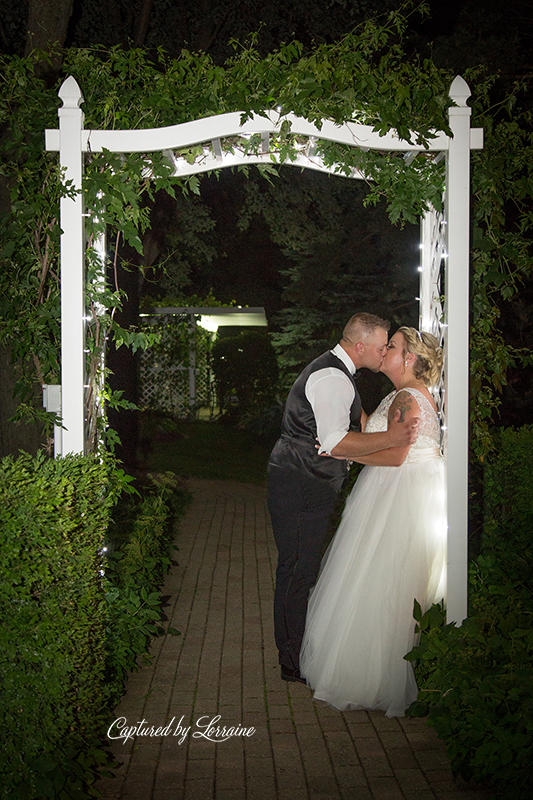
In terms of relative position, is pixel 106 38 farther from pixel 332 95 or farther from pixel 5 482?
pixel 5 482

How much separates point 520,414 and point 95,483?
7969mm

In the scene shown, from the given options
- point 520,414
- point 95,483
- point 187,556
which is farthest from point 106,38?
point 95,483

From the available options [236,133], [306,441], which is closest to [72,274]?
[236,133]

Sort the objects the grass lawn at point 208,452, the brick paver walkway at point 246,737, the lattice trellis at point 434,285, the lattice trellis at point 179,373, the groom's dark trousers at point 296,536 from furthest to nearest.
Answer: the lattice trellis at point 179,373
the grass lawn at point 208,452
the lattice trellis at point 434,285
the groom's dark trousers at point 296,536
the brick paver walkway at point 246,737

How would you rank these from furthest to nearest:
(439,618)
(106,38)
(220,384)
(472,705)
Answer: (220,384)
(106,38)
(439,618)
(472,705)

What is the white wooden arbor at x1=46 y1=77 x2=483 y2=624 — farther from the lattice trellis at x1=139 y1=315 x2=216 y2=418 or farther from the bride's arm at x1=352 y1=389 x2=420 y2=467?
the lattice trellis at x1=139 y1=315 x2=216 y2=418

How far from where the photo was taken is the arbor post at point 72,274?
12.0 ft

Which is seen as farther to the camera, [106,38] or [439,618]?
[106,38]

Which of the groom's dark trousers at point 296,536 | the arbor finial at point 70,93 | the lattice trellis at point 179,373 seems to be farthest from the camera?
the lattice trellis at point 179,373

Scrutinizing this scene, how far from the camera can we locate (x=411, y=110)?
3.72 metres

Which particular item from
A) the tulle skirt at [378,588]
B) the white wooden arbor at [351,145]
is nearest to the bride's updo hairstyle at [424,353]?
the white wooden arbor at [351,145]

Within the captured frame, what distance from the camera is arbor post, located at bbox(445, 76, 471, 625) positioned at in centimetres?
377

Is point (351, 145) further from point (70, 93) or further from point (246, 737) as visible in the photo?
point (246, 737)

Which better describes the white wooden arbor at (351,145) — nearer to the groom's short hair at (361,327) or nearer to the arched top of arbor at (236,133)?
the arched top of arbor at (236,133)
